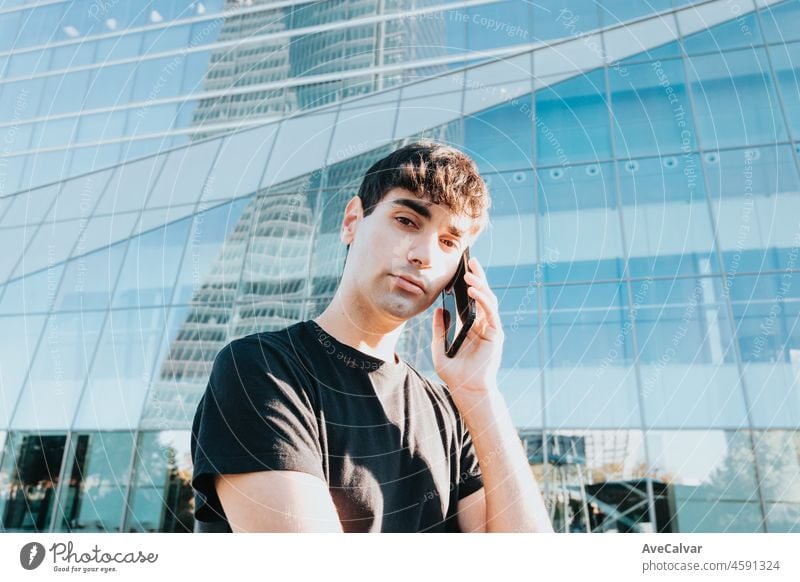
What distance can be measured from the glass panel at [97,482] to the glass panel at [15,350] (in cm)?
51

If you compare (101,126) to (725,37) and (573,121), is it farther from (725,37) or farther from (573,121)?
(725,37)

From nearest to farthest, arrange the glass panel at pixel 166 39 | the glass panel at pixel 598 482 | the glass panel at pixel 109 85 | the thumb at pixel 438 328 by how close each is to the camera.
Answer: the thumb at pixel 438 328
the glass panel at pixel 598 482
the glass panel at pixel 109 85
the glass panel at pixel 166 39

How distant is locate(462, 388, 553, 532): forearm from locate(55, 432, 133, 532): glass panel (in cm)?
312

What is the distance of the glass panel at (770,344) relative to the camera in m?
3.24

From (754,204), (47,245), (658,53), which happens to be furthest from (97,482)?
(658,53)

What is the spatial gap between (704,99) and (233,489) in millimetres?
4001

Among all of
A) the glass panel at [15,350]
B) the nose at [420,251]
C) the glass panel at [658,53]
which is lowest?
the nose at [420,251]

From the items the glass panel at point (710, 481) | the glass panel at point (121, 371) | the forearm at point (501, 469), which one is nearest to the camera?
the forearm at point (501, 469)

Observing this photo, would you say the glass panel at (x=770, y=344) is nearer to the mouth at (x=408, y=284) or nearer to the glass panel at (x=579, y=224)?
the glass panel at (x=579, y=224)

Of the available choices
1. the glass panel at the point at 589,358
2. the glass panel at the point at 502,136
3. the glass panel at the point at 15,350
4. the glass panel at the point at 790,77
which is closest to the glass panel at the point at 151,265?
the glass panel at the point at 15,350

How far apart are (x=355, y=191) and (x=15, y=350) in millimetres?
2625
